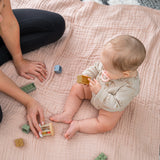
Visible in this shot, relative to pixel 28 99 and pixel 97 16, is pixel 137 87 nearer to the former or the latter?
pixel 28 99

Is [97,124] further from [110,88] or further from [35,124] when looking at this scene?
[35,124]

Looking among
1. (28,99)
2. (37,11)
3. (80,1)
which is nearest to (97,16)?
(80,1)

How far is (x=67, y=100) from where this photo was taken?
3.68 ft

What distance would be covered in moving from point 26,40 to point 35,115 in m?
0.45

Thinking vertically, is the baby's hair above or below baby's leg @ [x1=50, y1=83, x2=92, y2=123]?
above

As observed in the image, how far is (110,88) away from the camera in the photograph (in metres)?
1.01

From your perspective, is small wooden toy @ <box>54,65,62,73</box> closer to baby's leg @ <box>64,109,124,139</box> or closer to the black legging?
the black legging

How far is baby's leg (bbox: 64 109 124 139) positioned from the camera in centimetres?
102

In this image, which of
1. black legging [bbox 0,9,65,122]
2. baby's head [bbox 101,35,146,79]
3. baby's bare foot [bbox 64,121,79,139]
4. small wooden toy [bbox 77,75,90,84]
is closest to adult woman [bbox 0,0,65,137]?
black legging [bbox 0,9,65,122]

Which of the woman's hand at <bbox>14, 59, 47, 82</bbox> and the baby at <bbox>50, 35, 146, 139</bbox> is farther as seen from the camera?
the woman's hand at <bbox>14, 59, 47, 82</bbox>

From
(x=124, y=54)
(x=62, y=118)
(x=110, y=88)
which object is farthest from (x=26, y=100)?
(x=124, y=54)

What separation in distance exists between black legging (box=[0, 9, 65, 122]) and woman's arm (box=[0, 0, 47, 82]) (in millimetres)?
77

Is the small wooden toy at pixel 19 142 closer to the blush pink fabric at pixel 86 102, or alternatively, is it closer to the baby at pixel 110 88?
the blush pink fabric at pixel 86 102

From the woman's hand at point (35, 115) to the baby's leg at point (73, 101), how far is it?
0.06m
